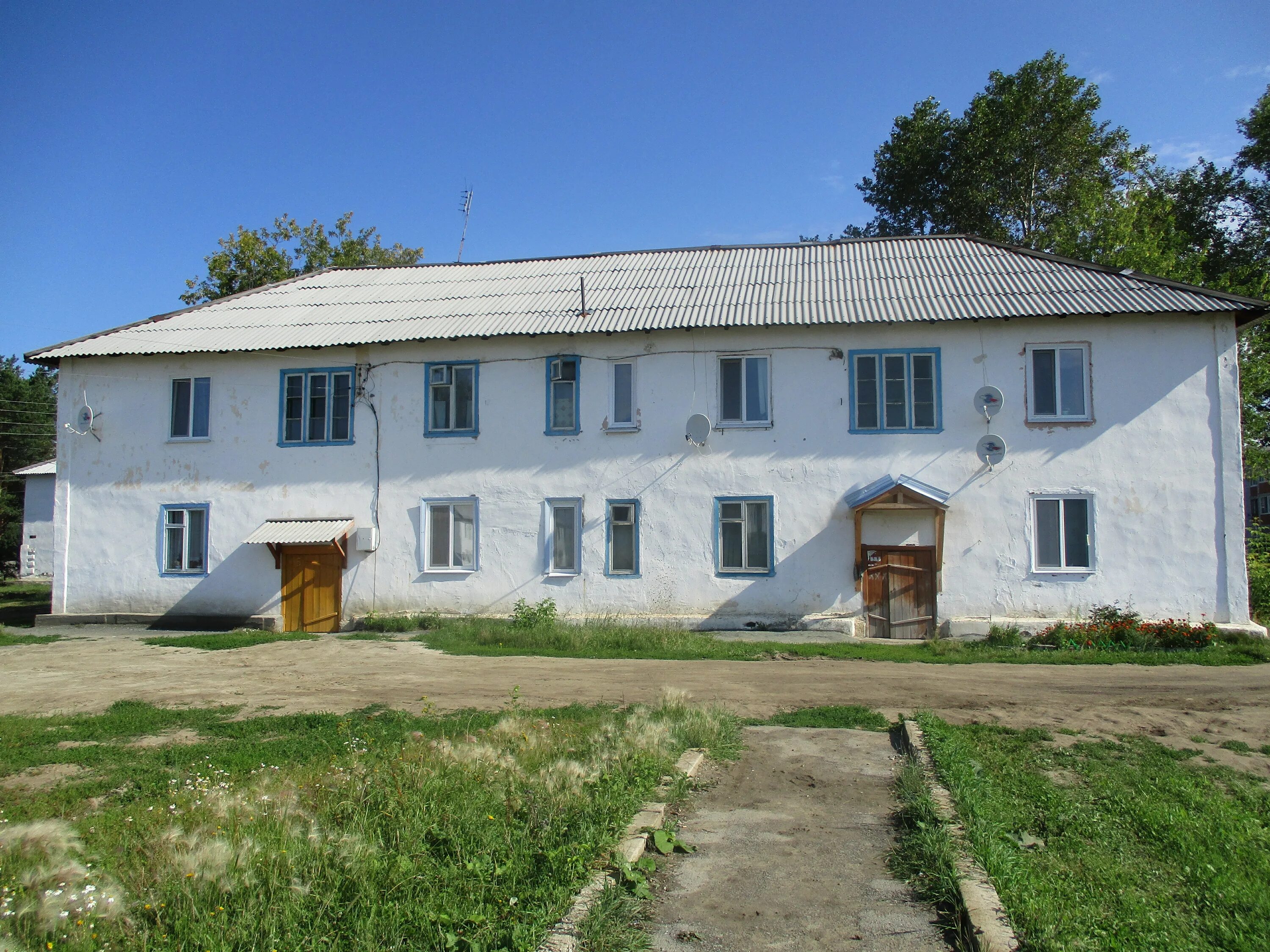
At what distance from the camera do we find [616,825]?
5.43 m

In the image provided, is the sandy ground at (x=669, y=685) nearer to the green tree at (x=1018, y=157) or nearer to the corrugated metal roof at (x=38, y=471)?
the green tree at (x=1018, y=157)

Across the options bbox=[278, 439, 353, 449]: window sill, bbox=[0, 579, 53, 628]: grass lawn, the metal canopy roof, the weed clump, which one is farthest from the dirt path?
bbox=[0, 579, 53, 628]: grass lawn

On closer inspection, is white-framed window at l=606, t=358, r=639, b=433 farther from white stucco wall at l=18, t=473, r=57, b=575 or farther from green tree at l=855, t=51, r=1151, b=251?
white stucco wall at l=18, t=473, r=57, b=575

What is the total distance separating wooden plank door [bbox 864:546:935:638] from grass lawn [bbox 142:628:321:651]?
1107cm

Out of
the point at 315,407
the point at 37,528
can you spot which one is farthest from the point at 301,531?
the point at 37,528

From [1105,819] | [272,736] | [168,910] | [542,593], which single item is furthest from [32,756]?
[542,593]

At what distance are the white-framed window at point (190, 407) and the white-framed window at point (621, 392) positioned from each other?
9.33 meters

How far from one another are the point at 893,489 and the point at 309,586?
12.6 metres

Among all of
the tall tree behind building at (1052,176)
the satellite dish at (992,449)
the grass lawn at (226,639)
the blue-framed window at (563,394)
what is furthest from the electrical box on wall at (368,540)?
the tall tree behind building at (1052,176)

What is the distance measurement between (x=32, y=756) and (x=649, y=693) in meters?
6.34

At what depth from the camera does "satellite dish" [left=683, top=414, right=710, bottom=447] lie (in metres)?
18.8

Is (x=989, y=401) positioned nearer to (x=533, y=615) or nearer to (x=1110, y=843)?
(x=533, y=615)

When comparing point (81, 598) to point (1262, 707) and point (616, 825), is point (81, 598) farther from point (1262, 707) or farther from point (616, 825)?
point (1262, 707)

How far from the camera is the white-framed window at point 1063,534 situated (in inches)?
701
